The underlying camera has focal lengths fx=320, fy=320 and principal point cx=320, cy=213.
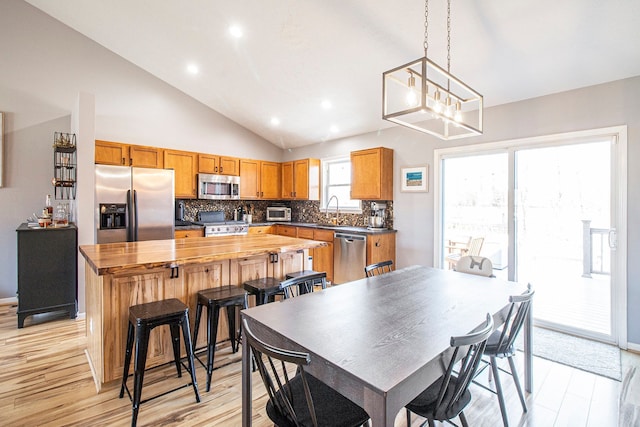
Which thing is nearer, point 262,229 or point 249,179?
point 262,229

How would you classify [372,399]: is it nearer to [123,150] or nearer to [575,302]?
[575,302]

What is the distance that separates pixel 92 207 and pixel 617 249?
5.65 metres

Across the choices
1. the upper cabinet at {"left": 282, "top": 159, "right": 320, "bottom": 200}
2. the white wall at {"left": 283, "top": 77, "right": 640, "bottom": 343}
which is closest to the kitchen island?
the white wall at {"left": 283, "top": 77, "right": 640, "bottom": 343}

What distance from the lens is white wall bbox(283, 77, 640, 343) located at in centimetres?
→ 296

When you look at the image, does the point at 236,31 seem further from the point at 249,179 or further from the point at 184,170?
the point at 249,179

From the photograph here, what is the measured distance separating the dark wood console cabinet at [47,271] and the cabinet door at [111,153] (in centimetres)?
129

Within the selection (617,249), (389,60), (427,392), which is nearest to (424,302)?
(427,392)

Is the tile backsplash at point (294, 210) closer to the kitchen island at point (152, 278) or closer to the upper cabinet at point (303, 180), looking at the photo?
the upper cabinet at point (303, 180)

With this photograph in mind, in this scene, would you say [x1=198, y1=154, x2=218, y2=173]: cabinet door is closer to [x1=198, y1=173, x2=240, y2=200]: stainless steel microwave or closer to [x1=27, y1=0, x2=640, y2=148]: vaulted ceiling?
[x1=198, y1=173, x2=240, y2=200]: stainless steel microwave

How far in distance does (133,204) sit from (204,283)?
2.27m

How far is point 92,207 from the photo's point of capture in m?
3.83

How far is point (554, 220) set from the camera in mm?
3531

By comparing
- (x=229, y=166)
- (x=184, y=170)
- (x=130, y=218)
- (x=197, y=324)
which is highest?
(x=229, y=166)

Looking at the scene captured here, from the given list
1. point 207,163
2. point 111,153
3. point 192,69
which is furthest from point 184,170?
point 192,69
